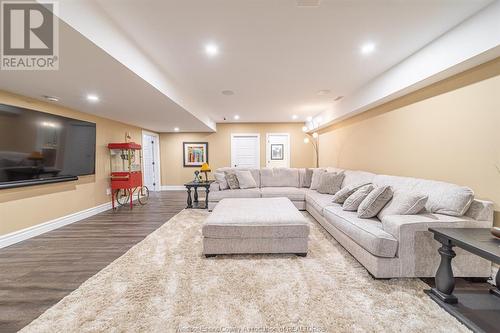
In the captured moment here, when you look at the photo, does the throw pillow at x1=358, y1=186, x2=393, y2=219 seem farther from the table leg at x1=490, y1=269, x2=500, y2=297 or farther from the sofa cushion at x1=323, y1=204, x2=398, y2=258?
the table leg at x1=490, y1=269, x2=500, y2=297

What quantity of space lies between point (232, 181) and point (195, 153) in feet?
10.4

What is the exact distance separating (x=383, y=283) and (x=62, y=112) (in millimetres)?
5363

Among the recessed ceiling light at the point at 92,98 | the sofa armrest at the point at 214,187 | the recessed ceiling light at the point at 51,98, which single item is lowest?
the sofa armrest at the point at 214,187

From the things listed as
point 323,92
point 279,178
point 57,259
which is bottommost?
point 57,259

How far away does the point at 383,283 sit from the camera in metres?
1.86

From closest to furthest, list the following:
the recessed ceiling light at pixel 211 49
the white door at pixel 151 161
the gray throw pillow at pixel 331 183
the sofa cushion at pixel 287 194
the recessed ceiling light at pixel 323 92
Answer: the recessed ceiling light at pixel 211 49
the recessed ceiling light at pixel 323 92
the gray throw pillow at pixel 331 183
the sofa cushion at pixel 287 194
the white door at pixel 151 161

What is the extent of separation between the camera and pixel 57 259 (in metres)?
2.39

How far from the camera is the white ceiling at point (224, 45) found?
5.50ft

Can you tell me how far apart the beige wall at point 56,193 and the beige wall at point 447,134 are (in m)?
5.67

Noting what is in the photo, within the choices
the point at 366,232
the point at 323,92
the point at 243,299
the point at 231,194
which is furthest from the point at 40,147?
the point at 323,92

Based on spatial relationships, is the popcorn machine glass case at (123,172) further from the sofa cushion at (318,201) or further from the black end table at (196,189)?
the sofa cushion at (318,201)

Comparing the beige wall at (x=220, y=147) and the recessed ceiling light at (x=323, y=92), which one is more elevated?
the recessed ceiling light at (x=323, y=92)

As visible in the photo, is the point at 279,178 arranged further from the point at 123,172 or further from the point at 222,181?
the point at 123,172

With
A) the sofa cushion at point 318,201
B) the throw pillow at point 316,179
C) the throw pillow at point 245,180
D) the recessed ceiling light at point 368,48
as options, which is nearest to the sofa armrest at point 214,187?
the throw pillow at point 245,180
